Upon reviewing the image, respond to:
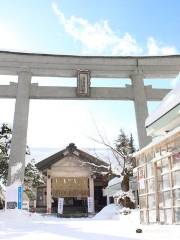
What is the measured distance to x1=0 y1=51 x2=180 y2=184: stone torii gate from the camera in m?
18.9

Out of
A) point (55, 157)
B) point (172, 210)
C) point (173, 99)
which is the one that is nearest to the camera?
point (172, 210)

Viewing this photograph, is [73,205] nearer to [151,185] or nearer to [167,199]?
[151,185]

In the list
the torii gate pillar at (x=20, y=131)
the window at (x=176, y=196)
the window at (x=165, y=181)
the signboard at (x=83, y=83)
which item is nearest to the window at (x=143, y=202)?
the window at (x=165, y=181)

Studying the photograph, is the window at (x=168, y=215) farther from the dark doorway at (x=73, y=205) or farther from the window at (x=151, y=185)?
the dark doorway at (x=73, y=205)

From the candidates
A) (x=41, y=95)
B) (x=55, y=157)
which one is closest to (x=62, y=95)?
(x=41, y=95)

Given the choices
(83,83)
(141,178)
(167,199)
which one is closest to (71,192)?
(83,83)

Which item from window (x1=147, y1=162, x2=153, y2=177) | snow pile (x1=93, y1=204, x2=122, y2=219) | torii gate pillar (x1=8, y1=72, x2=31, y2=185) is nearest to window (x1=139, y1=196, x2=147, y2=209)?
window (x1=147, y1=162, x2=153, y2=177)

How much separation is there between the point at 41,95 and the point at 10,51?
2826 millimetres

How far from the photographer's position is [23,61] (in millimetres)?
19297

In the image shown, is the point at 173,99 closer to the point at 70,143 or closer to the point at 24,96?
the point at 24,96

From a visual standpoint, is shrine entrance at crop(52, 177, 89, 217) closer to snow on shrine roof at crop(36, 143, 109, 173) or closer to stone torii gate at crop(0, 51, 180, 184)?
snow on shrine roof at crop(36, 143, 109, 173)

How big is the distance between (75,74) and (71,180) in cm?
907

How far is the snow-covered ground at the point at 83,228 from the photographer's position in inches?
309

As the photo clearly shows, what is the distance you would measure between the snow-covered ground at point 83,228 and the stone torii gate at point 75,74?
4.20 metres
